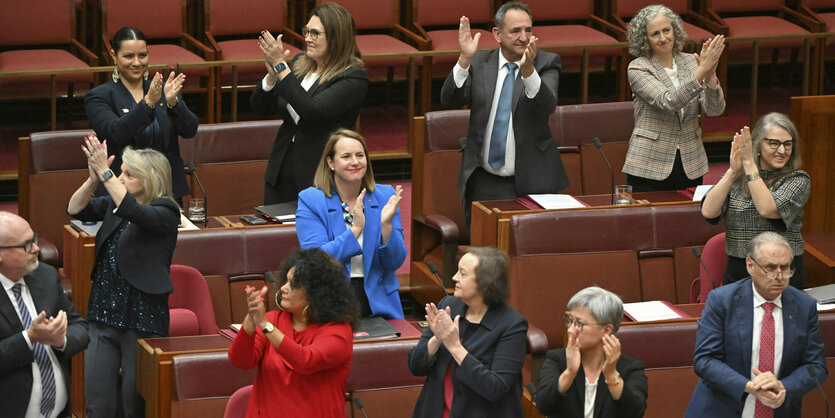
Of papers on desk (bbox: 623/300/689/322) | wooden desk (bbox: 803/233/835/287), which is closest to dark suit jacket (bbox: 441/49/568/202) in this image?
papers on desk (bbox: 623/300/689/322)

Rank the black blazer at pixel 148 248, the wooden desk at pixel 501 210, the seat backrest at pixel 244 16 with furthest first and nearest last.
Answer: the seat backrest at pixel 244 16
the wooden desk at pixel 501 210
the black blazer at pixel 148 248

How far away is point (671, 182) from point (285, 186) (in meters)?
1.17

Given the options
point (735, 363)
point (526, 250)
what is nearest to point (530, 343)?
point (526, 250)

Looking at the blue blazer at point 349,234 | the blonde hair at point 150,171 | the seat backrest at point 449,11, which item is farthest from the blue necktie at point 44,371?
the seat backrest at point 449,11

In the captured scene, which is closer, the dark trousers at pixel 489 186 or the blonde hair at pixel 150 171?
the blonde hair at pixel 150 171

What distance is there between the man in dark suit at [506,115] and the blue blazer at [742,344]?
39.8 inches

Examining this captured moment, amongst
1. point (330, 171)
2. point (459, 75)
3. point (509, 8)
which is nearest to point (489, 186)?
point (459, 75)

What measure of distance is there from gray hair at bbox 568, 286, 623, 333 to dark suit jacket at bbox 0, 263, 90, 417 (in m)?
1.01

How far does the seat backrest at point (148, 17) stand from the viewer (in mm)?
5172

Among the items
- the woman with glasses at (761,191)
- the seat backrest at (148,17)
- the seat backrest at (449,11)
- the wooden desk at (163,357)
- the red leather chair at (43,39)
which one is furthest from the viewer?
the seat backrest at (449,11)

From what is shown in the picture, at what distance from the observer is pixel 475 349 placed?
254 cm

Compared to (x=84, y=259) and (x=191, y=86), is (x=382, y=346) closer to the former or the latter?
(x=84, y=259)

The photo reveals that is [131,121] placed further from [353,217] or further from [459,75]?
[459,75]

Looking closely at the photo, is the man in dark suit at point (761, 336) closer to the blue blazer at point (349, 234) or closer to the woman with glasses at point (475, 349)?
the woman with glasses at point (475, 349)
